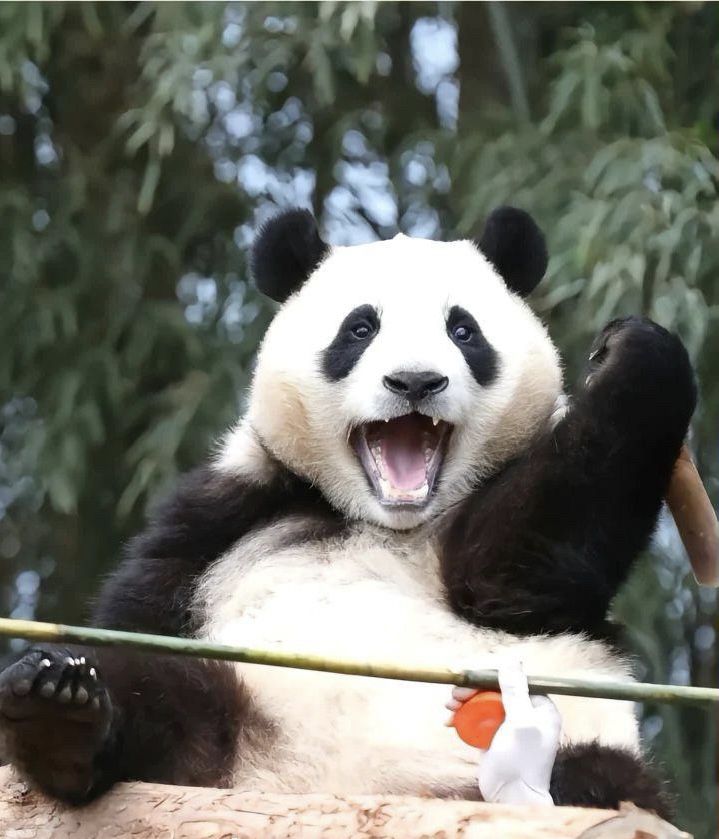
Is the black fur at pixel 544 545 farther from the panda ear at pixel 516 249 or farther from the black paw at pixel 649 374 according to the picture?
the panda ear at pixel 516 249

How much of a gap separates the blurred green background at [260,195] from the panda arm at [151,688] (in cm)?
125

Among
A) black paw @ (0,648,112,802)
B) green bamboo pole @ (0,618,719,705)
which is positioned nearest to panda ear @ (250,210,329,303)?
black paw @ (0,648,112,802)

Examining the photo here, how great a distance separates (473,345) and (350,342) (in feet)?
0.65

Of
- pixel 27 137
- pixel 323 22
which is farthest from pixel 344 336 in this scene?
pixel 27 137

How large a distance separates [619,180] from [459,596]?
1.78 m

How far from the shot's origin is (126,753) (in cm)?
175

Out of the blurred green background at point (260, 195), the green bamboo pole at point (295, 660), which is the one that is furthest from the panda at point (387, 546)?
the blurred green background at point (260, 195)

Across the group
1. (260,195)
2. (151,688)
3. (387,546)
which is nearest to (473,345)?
(387,546)

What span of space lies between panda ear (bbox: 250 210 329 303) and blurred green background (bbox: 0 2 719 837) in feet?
3.51

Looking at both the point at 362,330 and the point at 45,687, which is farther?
the point at 362,330

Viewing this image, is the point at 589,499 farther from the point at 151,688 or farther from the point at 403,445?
the point at 151,688

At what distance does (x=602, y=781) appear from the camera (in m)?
1.62

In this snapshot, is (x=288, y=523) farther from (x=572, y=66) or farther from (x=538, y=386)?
(x=572, y=66)

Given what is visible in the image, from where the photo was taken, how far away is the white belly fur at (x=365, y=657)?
181 centimetres
